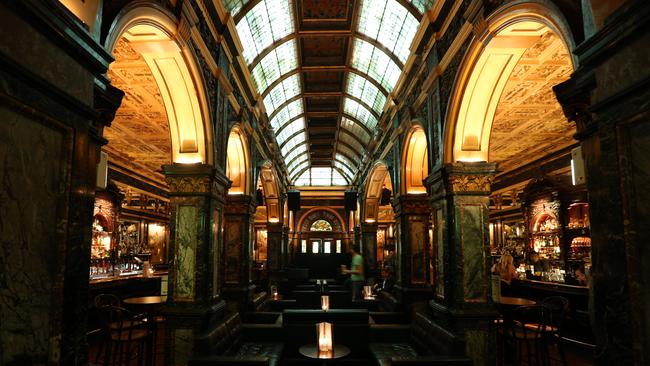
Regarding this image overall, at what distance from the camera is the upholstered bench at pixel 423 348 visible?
427cm

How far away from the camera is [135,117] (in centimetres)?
903

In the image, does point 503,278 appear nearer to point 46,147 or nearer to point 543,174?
point 543,174

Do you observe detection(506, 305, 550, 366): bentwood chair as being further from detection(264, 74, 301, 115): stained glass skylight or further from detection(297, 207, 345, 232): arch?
detection(297, 207, 345, 232): arch

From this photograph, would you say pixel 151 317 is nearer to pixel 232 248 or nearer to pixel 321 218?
pixel 232 248

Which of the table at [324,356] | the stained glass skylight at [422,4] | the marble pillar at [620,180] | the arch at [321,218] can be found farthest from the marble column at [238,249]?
the arch at [321,218]

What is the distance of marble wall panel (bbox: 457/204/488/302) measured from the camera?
5520mm

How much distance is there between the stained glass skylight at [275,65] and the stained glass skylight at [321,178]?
14839 millimetres

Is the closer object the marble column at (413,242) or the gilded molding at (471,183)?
the gilded molding at (471,183)

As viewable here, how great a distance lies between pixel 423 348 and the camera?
5770 mm

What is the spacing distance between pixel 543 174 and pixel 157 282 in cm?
1110

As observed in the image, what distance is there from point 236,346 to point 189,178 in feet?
8.35

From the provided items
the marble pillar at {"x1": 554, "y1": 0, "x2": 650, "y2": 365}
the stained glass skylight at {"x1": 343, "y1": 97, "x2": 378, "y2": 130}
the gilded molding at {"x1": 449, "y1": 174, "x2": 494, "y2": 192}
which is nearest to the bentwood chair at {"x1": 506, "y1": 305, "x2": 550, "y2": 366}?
the gilded molding at {"x1": 449, "y1": 174, "x2": 494, "y2": 192}

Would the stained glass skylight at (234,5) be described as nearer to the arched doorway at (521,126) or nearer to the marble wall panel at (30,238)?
the arched doorway at (521,126)

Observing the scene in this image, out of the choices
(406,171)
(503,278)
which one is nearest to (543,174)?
(503,278)
